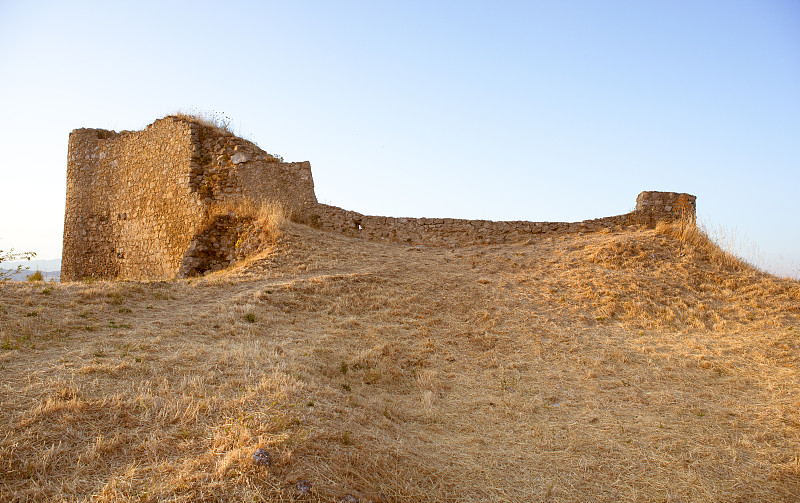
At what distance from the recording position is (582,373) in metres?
6.78

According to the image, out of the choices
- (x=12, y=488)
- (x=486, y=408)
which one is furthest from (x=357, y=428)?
(x=12, y=488)

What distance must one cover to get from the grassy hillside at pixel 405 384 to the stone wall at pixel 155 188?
2.59 meters

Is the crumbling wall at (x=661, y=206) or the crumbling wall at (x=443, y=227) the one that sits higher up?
the crumbling wall at (x=661, y=206)

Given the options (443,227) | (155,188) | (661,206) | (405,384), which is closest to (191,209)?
(155,188)

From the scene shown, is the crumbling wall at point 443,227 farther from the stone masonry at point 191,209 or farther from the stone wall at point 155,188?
the stone wall at point 155,188

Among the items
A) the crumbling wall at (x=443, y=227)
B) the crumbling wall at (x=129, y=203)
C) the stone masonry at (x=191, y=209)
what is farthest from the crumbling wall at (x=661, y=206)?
the crumbling wall at (x=129, y=203)

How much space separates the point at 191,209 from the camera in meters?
12.1

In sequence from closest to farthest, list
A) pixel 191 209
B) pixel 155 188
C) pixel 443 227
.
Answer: pixel 191 209 → pixel 155 188 → pixel 443 227

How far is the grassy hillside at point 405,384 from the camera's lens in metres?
3.70

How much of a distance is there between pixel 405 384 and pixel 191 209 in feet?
26.8

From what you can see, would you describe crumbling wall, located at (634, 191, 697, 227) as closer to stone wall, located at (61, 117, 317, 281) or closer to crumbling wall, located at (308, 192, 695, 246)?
crumbling wall, located at (308, 192, 695, 246)

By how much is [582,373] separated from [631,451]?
2092 millimetres

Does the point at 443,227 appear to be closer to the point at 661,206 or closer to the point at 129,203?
the point at 661,206

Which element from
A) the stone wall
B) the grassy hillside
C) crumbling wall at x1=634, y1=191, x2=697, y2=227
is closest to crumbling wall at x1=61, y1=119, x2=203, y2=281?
the stone wall
